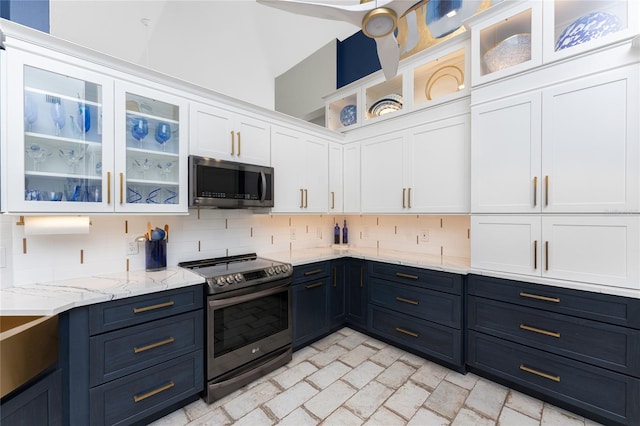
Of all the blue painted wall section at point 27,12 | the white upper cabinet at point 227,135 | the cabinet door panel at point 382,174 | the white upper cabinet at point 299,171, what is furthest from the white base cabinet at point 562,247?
the blue painted wall section at point 27,12

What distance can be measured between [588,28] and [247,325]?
10.4 ft

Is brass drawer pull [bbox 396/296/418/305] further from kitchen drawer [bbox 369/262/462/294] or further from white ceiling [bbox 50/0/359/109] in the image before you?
white ceiling [bbox 50/0/359/109]

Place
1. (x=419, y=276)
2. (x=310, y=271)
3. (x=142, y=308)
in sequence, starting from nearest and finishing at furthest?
(x=142, y=308), (x=419, y=276), (x=310, y=271)

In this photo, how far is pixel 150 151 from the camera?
192cm

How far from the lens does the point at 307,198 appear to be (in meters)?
2.96

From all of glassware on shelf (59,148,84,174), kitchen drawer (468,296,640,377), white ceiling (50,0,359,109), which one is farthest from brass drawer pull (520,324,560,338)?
glassware on shelf (59,148,84,174)

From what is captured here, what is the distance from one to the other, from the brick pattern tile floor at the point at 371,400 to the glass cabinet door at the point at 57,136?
154cm

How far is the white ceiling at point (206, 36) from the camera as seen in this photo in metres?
2.56

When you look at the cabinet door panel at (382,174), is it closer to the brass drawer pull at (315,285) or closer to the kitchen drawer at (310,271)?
the kitchen drawer at (310,271)

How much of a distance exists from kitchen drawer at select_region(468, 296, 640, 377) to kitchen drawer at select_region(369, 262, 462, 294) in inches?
7.1

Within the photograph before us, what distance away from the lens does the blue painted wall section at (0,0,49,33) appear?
157 cm

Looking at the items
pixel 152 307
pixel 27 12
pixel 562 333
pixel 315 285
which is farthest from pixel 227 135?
pixel 562 333

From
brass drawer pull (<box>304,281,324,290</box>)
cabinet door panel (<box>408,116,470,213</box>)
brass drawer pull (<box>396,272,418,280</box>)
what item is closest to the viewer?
cabinet door panel (<box>408,116,470,213</box>)

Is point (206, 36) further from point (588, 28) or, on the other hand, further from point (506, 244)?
point (506, 244)
